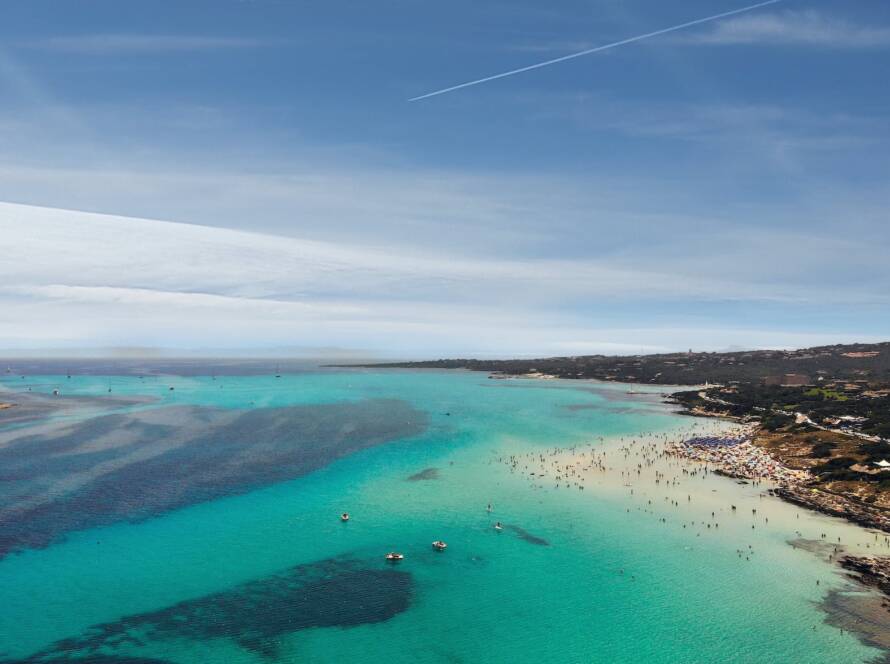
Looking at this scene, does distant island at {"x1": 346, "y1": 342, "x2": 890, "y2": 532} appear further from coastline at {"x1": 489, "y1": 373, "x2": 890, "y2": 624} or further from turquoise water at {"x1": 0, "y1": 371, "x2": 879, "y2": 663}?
turquoise water at {"x1": 0, "y1": 371, "x2": 879, "y2": 663}

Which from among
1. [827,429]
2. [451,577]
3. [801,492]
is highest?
[827,429]

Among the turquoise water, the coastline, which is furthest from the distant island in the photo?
the turquoise water

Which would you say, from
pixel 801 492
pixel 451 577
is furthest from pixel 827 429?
pixel 451 577

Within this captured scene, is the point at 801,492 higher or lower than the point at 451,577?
higher

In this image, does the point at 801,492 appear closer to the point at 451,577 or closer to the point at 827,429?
the point at 827,429

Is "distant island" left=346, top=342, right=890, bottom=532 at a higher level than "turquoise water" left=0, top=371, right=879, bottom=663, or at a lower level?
higher

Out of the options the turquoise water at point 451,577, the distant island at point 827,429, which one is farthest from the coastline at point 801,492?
the turquoise water at point 451,577

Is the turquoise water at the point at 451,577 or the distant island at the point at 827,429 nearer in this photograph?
the turquoise water at the point at 451,577

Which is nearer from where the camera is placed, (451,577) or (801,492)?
(451,577)

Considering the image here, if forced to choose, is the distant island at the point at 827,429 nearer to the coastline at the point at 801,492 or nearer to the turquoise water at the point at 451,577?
the coastline at the point at 801,492
